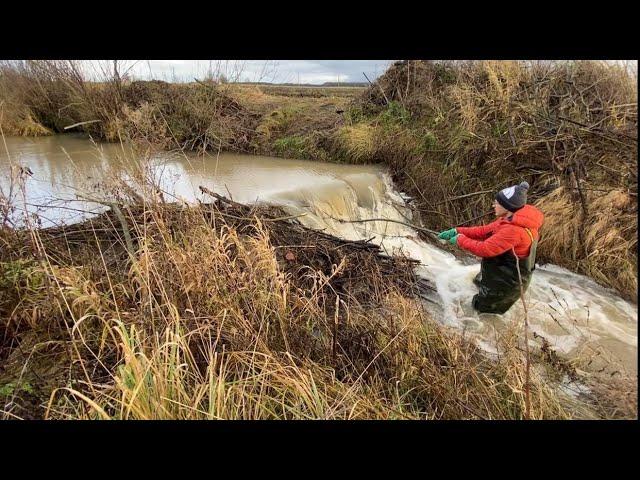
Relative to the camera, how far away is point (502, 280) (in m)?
4.11

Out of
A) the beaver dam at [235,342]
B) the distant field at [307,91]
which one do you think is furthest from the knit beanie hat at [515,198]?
the distant field at [307,91]

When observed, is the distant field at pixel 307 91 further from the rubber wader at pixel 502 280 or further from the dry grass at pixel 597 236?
the rubber wader at pixel 502 280

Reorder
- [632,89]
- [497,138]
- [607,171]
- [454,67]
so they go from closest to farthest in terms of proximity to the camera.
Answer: [607,171] → [632,89] → [497,138] → [454,67]

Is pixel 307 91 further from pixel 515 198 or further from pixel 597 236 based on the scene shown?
pixel 515 198

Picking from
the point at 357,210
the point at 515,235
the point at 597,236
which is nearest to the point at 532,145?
the point at 597,236

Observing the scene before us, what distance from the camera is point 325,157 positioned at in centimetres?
948

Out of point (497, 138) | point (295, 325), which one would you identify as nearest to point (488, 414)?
point (295, 325)

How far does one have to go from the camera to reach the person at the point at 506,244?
365 centimetres

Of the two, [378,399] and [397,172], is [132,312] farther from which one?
[397,172]

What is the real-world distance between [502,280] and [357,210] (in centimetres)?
310

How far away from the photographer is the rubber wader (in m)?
3.86

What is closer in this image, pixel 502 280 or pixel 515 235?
pixel 515 235
